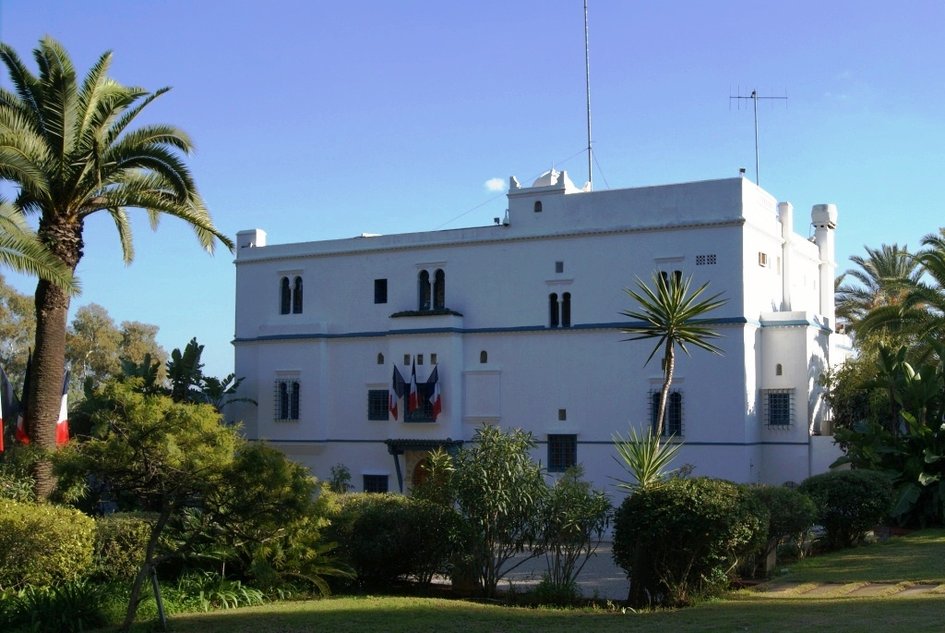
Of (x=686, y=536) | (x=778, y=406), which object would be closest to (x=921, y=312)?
(x=778, y=406)

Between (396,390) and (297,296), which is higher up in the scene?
(297,296)

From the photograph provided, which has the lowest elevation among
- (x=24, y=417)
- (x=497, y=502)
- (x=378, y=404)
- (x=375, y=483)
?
(x=375, y=483)

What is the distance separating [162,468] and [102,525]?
13.0 ft

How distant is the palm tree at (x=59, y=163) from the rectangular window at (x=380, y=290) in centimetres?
1594

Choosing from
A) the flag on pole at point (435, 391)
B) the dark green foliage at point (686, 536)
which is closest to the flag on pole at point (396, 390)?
the flag on pole at point (435, 391)

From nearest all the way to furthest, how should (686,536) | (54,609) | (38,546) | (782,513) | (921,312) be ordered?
1. (54,609)
2. (38,546)
3. (686,536)
4. (782,513)
5. (921,312)

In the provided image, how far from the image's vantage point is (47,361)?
60.6 feet

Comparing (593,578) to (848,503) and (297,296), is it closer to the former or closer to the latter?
(848,503)

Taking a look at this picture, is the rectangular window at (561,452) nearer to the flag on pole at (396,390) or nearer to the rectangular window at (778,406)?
the flag on pole at (396,390)

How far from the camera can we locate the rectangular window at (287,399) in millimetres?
36781

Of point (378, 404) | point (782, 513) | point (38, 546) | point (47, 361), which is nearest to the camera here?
point (38, 546)

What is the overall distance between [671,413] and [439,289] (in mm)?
8653

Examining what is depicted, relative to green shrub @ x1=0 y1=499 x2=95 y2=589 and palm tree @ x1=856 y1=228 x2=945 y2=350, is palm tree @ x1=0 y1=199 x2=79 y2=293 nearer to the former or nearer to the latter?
green shrub @ x1=0 y1=499 x2=95 y2=589

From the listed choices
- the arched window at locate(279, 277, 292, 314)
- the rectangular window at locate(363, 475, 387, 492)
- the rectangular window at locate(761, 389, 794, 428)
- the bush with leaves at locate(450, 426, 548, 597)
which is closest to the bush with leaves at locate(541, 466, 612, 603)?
the bush with leaves at locate(450, 426, 548, 597)
